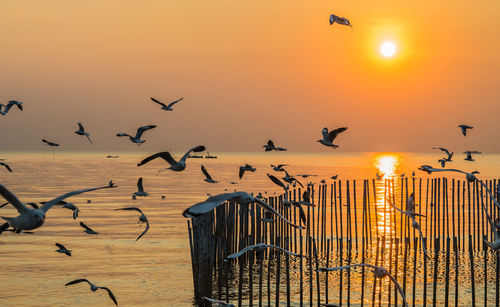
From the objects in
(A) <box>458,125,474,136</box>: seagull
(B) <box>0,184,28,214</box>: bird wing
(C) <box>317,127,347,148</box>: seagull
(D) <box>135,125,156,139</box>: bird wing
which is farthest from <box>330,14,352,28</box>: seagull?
(B) <box>0,184,28,214</box>: bird wing

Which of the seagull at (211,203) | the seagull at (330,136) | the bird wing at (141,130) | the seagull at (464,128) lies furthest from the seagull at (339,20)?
the seagull at (464,128)

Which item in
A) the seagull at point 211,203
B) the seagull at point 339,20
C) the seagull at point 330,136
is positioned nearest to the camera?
the seagull at point 211,203

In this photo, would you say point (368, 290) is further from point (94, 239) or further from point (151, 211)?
point (151, 211)

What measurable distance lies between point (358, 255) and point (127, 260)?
35.8ft

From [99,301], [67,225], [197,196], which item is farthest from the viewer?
[197,196]

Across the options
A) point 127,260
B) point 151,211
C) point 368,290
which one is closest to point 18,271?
point 127,260

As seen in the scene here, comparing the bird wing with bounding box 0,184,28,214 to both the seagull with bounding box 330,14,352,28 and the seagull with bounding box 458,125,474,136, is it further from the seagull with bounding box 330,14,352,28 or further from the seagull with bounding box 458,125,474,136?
the seagull with bounding box 458,125,474,136

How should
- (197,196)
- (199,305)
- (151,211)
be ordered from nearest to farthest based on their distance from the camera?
(199,305) → (151,211) → (197,196)

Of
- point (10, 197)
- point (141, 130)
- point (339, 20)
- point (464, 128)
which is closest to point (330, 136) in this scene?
point (339, 20)

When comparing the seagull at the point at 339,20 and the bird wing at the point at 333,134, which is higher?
the seagull at the point at 339,20

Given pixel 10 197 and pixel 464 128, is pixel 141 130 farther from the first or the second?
pixel 10 197

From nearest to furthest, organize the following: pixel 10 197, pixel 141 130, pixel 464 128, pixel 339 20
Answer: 1. pixel 10 197
2. pixel 339 20
3. pixel 141 130
4. pixel 464 128

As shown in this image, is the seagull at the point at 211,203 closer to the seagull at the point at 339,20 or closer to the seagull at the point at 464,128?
the seagull at the point at 339,20

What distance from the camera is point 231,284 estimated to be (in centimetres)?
2581
